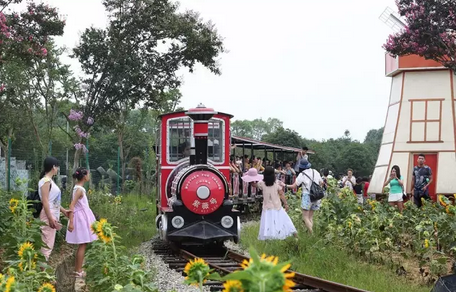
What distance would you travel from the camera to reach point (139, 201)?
23.5 meters

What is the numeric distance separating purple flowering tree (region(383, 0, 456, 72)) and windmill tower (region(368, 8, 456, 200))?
11406mm

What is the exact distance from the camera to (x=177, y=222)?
37.9 feet

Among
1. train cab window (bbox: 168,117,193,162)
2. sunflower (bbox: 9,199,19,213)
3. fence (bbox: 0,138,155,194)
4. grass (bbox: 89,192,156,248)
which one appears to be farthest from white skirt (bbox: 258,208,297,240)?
sunflower (bbox: 9,199,19,213)

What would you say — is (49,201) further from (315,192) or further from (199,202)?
(315,192)

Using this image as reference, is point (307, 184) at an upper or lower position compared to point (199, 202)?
upper

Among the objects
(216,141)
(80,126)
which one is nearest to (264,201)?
(216,141)

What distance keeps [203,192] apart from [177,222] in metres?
0.70

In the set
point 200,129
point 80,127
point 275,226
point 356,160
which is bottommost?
point 356,160

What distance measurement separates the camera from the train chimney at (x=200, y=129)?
11.5m

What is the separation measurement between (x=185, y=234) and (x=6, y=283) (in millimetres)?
7885

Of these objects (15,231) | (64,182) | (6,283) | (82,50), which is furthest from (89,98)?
(6,283)

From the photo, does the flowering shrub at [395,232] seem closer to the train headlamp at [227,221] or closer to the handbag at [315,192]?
the handbag at [315,192]

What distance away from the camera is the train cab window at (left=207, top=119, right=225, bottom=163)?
12.9 metres

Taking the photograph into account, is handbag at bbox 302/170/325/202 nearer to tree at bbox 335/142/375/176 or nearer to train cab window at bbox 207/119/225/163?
train cab window at bbox 207/119/225/163
